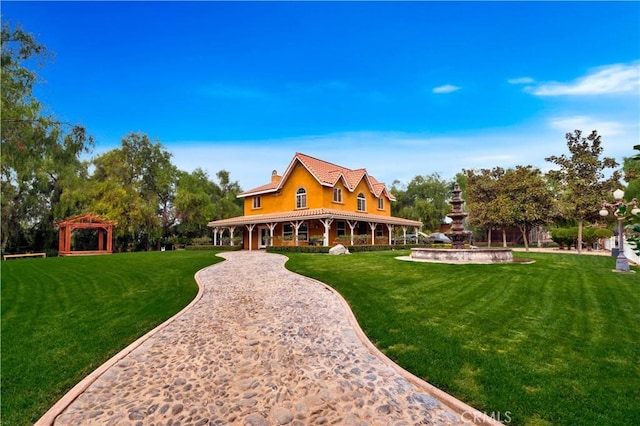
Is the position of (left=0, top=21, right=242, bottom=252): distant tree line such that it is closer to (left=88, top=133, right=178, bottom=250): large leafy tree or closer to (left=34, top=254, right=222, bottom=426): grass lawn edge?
(left=88, top=133, right=178, bottom=250): large leafy tree

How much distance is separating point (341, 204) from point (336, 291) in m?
18.5

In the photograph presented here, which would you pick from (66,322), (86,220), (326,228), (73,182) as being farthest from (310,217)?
(73,182)

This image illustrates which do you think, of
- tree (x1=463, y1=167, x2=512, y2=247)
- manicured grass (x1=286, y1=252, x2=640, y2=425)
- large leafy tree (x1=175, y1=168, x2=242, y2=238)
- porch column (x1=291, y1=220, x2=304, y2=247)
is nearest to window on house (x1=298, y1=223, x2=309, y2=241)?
porch column (x1=291, y1=220, x2=304, y2=247)

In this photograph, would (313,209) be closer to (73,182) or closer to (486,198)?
(486,198)

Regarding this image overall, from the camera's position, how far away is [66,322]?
7234mm

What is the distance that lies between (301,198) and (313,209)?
230cm

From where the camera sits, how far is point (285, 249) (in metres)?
24.0

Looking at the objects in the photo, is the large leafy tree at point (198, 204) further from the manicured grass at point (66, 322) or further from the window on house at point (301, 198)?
the manicured grass at point (66, 322)

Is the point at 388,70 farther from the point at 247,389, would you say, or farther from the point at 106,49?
the point at 247,389

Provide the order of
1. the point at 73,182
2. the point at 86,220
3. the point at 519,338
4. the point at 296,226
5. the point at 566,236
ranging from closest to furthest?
1. the point at 519,338
2. the point at 296,226
3. the point at 86,220
4. the point at 566,236
5. the point at 73,182

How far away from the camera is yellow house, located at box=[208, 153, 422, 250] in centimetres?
2548

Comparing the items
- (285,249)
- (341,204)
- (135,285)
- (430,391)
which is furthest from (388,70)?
(430,391)

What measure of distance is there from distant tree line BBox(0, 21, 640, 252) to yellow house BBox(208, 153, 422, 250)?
6803mm

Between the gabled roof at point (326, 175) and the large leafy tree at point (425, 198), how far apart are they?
16.6 meters
